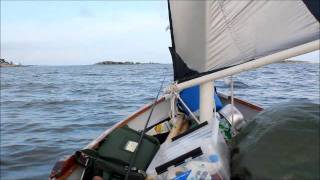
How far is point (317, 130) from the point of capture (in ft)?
8.93

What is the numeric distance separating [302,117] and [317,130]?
0.21m

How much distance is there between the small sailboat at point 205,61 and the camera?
2.98 meters

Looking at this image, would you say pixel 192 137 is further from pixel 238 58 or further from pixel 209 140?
pixel 238 58

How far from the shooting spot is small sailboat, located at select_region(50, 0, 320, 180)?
2982 mm

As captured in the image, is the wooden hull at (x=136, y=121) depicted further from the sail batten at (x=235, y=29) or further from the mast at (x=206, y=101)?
the sail batten at (x=235, y=29)

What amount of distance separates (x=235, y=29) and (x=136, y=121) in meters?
2.86

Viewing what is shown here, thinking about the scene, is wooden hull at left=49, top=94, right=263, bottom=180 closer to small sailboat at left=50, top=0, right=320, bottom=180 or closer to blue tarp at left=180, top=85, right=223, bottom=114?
small sailboat at left=50, top=0, right=320, bottom=180

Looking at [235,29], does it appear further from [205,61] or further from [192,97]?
[192,97]

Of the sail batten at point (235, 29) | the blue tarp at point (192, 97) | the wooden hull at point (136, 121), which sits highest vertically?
the sail batten at point (235, 29)

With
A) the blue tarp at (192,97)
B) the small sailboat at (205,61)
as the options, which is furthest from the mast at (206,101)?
the blue tarp at (192,97)

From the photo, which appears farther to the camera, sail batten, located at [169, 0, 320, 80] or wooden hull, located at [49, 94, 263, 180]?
wooden hull, located at [49, 94, 263, 180]

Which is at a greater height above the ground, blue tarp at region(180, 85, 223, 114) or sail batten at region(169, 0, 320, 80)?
sail batten at region(169, 0, 320, 80)

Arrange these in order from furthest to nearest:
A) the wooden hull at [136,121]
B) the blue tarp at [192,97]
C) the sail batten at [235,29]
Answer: the blue tarp at [192,97] < the wooden hull at [136,121] < the sail batten at [235,29]

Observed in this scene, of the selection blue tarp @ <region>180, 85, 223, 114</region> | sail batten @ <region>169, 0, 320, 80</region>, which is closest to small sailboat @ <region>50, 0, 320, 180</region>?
sail batten @ <region>169, 0, 320, 80</region>
